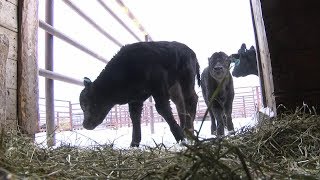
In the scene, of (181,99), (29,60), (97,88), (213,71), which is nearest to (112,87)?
(97,88)

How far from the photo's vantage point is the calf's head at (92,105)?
14.5ft

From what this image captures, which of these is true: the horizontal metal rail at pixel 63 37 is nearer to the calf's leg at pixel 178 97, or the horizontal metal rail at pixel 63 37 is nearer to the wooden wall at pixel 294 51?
the calf's leg at pixel 178 97

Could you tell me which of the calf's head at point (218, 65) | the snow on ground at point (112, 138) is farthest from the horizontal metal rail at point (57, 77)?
the calf's head at point (218, 65)

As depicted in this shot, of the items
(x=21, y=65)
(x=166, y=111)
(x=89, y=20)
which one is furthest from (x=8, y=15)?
(x=89, y=20)

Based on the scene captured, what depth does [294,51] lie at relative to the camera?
283 centimetres

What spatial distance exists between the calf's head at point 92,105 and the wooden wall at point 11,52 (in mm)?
1533

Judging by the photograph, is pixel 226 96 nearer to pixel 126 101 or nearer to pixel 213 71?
pixel 213 71

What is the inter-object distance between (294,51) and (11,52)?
208 cm

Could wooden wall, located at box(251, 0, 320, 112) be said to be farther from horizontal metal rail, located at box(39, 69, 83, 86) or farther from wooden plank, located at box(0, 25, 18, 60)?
horizontal metal rail, located at box(39, 69, 83, 86)

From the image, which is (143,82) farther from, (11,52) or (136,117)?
(11,52)

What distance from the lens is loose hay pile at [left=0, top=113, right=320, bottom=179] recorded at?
106 cm

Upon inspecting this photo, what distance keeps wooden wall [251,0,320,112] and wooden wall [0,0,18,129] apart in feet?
6.22

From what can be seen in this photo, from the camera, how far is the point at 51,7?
4234mm

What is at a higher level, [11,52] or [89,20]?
[89,20]
